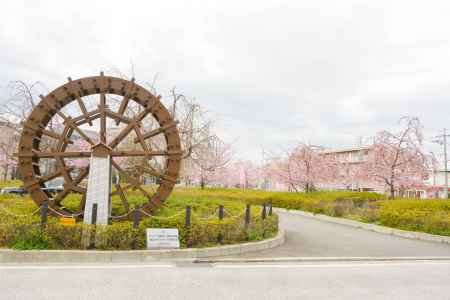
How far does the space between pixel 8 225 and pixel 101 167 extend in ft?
8.61

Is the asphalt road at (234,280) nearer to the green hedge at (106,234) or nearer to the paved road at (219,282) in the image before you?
the paved road at (219,282)

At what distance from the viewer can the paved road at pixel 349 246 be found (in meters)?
9.20

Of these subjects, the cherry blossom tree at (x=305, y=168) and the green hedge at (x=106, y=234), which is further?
the cherry blossom tree at (x=305, y=168)

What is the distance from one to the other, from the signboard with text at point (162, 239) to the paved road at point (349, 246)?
1.66m

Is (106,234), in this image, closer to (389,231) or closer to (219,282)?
(219,282)

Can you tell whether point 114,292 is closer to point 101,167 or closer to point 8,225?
point 8,225

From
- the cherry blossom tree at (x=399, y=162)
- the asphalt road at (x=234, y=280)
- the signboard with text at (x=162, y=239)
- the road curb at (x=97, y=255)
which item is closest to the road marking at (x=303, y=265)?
the asphalt road at (x=234, y=280)

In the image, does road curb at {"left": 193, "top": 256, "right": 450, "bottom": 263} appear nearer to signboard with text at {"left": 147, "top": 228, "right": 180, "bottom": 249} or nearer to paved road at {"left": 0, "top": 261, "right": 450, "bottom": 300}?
paved road at {"left": 0, "top": 261, "right": 450, "bottom": 300}

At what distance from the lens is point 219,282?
19.7 feet

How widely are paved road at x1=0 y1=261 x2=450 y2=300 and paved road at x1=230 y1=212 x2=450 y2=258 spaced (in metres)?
1.47

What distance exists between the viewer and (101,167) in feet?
31.3

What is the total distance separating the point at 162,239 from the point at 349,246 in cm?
575

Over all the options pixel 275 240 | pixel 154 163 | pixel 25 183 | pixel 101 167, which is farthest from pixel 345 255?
pixel 154 163

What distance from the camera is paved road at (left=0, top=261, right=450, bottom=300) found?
17.2ft
